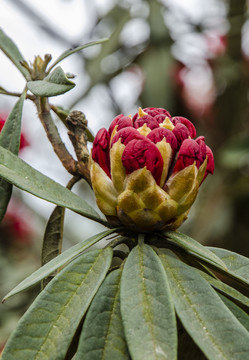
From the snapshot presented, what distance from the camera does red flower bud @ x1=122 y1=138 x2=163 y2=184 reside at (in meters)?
0.66

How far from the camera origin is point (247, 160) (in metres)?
2.24

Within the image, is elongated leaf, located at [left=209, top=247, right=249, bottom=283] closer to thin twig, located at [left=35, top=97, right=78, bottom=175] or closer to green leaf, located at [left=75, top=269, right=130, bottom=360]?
green leaf, located at [left=75, top=269, right=130, bottom=360]

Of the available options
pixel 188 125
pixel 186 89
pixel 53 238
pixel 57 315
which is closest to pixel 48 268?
pixel 57 315

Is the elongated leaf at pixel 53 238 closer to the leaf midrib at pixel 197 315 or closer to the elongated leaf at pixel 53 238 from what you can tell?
the elongated leaf at pixel 53 238

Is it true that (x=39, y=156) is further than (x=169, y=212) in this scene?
Yes

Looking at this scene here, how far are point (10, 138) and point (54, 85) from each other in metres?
0.14

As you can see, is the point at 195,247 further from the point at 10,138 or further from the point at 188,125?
the point at 10,138

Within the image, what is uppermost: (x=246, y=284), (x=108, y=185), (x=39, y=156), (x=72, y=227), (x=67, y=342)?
(x=39, y=156)

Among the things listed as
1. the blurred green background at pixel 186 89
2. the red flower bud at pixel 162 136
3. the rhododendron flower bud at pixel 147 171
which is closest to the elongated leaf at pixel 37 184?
the rhododendron flower bud at pixel 147 171

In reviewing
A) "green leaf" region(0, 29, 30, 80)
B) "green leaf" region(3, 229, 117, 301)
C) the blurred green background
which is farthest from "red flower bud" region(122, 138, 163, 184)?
the blurred green background

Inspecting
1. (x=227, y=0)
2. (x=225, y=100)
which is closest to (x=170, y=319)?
(x=225, y=100)

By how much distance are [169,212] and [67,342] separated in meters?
0.22

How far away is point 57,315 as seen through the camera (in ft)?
1.85

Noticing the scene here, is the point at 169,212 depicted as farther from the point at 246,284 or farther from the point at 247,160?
the point at 247,160
